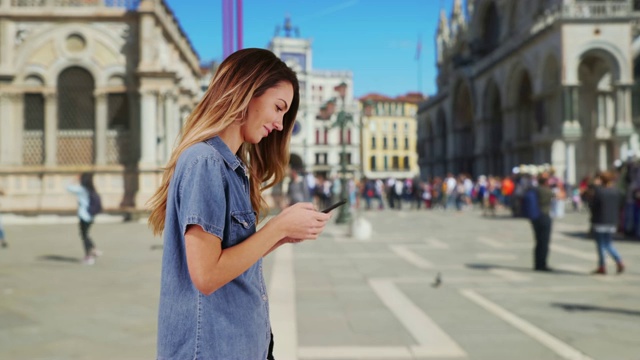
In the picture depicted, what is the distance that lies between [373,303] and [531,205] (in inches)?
170

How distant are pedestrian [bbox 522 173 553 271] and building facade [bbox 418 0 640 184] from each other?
12.2 meters

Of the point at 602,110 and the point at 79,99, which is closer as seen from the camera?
the point at 79,99

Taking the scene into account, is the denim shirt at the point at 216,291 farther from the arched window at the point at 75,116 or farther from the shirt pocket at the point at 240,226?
the arched window at the point at 75,116

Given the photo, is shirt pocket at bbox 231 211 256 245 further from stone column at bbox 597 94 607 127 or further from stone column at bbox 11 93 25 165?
stone column at bbox 597 94 607 127

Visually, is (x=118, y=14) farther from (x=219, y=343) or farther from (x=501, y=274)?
(x=219, y=343)

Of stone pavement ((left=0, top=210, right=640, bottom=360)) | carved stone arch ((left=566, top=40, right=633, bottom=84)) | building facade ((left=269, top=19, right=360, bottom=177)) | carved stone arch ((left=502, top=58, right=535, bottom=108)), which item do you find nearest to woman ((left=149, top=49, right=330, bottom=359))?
stone pavement ((left=0, top=210, right=640, bottom=360))

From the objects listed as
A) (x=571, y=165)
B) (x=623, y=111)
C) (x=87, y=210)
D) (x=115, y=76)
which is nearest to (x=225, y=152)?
(x=87, y=210)

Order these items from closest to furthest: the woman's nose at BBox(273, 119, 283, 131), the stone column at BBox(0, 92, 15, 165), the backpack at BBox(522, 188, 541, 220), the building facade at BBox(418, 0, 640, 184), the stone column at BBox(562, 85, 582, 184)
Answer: the woman's nose at BBox(273, 119, 283, 131), the backpack at BBox(522, 188, 541, 220), the stone column at BBox(0, 92, 15, 165), the building facade at BBox(418, 0, 640, 184), the stone column at BBox(562, 85, 582, 184)

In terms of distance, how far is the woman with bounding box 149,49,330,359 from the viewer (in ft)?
5.03

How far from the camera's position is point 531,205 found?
33.5 feet

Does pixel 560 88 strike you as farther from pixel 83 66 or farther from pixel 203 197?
pixel 203 197

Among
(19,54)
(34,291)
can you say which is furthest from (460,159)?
(34,291)

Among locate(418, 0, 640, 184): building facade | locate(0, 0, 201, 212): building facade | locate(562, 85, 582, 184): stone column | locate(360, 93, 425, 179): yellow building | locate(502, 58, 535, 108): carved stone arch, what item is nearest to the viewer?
locate(0, 0, 201, 212): building facade

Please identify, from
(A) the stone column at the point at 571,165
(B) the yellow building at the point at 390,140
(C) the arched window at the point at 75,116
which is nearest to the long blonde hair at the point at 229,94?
(C) the arched window at the point at 75,116
